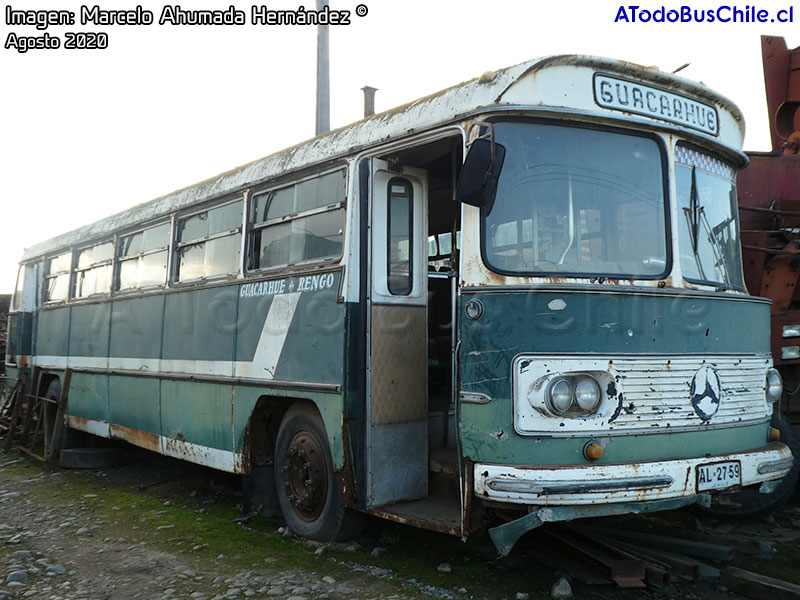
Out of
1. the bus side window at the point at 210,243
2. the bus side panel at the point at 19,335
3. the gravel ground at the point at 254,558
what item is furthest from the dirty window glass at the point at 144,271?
the bus side panel at the point at 19,335

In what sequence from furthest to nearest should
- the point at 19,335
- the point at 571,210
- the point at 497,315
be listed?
the point at 19,335 < the point at 571,210 < the point at 497,315

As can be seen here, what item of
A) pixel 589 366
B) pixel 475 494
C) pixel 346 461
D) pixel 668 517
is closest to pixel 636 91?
pixel 589 366

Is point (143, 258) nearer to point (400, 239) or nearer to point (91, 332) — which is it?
point (91, 332)

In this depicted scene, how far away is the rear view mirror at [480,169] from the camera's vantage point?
421 centimetres

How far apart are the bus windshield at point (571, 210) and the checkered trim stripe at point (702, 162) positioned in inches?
14.9

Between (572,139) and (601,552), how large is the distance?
8.33 feet

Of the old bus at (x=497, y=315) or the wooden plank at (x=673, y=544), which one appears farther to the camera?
the wooden plank at (x=673, y=544)

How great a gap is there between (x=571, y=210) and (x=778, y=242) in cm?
351

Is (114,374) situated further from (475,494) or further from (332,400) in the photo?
(475,494)

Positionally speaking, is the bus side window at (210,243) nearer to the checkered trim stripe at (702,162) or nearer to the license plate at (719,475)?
the checkered trim stripe at (702,162)

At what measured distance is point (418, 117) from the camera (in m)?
4.92

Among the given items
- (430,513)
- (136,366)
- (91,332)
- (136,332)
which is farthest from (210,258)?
(430,513)

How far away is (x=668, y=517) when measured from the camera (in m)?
6.34

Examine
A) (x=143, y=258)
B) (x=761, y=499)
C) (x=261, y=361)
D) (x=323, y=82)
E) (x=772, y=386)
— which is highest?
(x=323, y=82)
